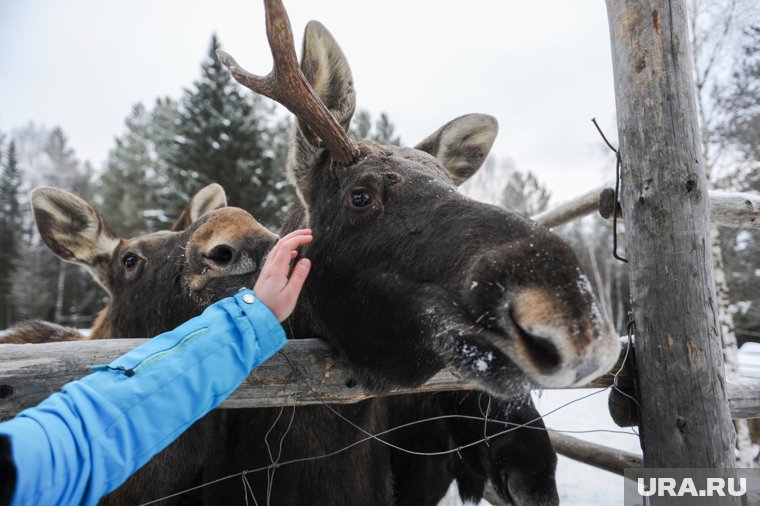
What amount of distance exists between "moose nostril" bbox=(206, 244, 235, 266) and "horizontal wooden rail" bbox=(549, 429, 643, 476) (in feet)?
10.8

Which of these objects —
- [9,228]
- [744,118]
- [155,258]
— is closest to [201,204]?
[155,258]

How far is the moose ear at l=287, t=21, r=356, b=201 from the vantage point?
2.21 m

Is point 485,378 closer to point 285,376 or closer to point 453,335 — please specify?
point 453,335

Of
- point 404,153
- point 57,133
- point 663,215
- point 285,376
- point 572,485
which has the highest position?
point 57,133

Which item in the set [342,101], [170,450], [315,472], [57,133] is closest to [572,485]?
[315,472]

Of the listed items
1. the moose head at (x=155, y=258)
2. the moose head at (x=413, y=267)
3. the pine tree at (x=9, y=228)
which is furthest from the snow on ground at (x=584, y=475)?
the pine tree at (x=9, y=228)

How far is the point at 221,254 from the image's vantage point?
8.43ft

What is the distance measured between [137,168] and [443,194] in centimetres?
2801

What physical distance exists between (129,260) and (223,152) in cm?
1588

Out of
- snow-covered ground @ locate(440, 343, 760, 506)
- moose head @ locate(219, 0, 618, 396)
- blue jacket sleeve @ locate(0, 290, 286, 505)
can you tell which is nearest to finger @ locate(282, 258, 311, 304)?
blue jacket sleeve @ locate(0, 290, 286, 505)

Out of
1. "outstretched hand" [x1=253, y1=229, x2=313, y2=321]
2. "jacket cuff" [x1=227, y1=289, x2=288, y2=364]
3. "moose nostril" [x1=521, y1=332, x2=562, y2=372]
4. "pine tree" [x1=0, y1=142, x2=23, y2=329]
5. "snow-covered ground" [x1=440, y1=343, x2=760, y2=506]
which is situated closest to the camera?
"moose nostril" [x1=521, y1=332, x2=562, y2=372]

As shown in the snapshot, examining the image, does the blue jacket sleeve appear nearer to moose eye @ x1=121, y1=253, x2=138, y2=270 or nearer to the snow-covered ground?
moose eye @ x1=121, y1=253, x2=138, y2=270

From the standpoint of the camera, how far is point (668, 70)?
6.88ft

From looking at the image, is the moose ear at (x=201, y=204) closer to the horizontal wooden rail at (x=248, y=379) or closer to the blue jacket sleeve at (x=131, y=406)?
the horizontal wooden rail at (x=248, y=379)
